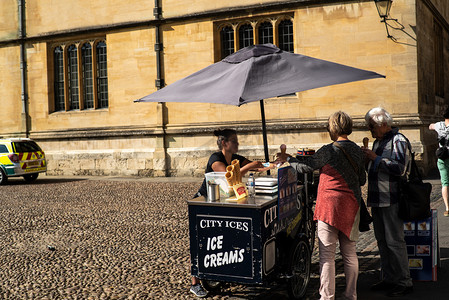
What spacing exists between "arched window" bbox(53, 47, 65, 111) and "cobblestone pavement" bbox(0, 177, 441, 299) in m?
7.98

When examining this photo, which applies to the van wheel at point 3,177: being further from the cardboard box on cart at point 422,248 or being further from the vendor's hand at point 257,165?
the cardboard box on cart at point 422,248

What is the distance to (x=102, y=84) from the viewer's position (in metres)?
18.1

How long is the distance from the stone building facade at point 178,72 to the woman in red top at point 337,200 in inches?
393

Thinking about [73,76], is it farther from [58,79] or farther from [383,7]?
[383,7]

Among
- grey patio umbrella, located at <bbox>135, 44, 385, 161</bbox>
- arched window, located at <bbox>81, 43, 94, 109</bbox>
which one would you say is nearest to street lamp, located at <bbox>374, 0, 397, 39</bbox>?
grey patio umbrella, located at <bbox>135, 44, 385, 161</bbox>

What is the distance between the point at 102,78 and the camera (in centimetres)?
1806

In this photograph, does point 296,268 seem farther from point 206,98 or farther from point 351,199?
point 206,98

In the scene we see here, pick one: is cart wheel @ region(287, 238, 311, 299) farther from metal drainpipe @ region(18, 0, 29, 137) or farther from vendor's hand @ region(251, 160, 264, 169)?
metal drainpipe @ region(18, 0, 29, 137)

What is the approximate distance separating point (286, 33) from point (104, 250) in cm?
1070

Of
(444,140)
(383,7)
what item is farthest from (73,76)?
(444,140)

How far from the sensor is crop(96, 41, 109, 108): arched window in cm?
1803

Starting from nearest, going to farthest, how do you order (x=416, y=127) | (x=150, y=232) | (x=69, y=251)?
(x=69, y=251) < (x=150, y=232) < (x=416, y=127)

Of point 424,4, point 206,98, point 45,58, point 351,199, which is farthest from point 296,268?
point 45,58

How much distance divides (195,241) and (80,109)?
15024 mm
